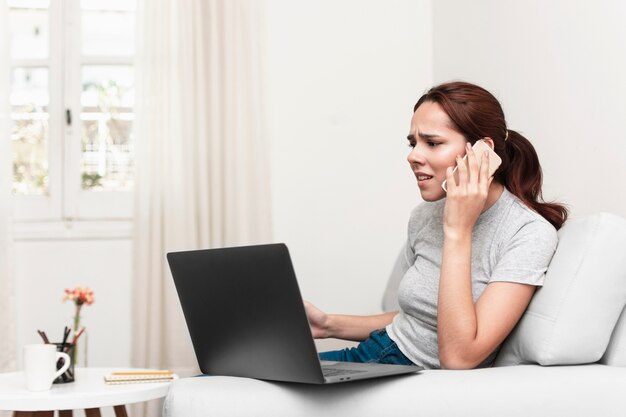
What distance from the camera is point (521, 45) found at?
2793mm

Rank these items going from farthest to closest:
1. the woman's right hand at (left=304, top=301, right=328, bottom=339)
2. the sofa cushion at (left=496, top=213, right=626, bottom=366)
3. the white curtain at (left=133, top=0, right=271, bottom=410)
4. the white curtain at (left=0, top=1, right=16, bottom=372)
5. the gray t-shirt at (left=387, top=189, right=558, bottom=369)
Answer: the white curtain at (left=133, top=0, right=271, bottom=410) → the white curtain at (left=0, top=1, right=16, bottom=372) → the woman's right hand at (left=304, top=301, right=328, bottom=339) → the gray t-shirt at (left=387, top=189, right=558, bottom=369) → the sofa cushion at (left=496, top=213, right=626, bottom=366)

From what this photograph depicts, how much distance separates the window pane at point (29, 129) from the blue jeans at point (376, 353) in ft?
6.61

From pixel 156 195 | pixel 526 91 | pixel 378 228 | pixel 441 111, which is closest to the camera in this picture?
pixel 441 111

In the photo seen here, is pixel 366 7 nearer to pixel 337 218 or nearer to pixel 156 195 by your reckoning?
pixel 337 218

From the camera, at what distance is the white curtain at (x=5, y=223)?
10.8 ft

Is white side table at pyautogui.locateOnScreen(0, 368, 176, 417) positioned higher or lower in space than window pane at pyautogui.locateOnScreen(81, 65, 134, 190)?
lower

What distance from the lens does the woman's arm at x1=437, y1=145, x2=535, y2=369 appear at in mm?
1550

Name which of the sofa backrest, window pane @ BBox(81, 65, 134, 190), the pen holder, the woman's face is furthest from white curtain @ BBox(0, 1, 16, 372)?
the sofa backrest

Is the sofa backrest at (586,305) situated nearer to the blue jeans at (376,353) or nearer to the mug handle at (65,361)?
the blue jeans at (376,353)

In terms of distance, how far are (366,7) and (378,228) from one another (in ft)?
3.26

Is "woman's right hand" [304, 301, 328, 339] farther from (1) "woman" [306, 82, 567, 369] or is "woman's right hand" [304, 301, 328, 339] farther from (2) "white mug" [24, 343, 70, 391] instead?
(2) "white mug" [24, 343, 70, 391]

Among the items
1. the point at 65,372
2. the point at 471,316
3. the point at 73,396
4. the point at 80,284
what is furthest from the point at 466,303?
the point at 80,284

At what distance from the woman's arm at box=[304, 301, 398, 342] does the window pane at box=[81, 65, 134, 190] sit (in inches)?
69.9

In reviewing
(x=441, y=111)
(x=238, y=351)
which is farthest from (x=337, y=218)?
(x=238, y=351)
